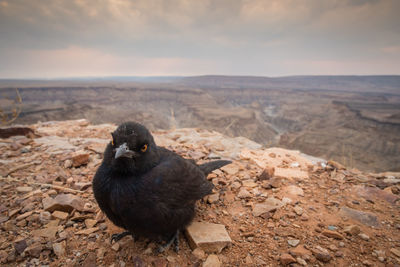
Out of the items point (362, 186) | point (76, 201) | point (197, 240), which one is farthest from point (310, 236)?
point (76, 201)

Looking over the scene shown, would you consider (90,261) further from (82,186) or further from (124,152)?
(82,186)

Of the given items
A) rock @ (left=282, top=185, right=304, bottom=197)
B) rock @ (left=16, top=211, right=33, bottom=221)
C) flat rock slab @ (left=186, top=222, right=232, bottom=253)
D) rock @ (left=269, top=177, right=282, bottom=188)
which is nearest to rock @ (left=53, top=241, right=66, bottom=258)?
rock @ (left=16, top=211, right=33, bottom=221)

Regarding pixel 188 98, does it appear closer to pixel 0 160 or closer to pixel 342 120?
pixel 342 120

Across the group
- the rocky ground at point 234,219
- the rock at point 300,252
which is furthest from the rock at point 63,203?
the rock at point 300,252

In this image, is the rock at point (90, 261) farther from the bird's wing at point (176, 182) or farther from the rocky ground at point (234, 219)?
the bird's wing at point (176, 182)

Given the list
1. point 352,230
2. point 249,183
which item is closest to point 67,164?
point 249,183
